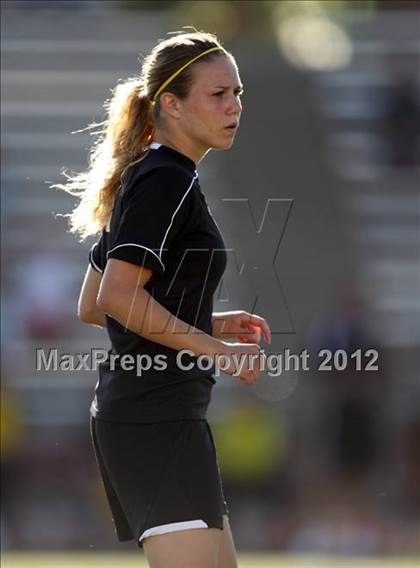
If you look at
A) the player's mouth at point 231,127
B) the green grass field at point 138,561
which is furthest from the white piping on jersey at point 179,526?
the green grass field at point 138,561

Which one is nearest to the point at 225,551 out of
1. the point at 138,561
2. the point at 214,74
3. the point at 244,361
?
the point at 244,361

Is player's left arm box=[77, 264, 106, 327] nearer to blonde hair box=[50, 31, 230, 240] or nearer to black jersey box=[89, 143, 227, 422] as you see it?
blonde hair box=[50, 31, 230, 240]

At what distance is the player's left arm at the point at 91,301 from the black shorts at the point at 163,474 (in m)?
0.41

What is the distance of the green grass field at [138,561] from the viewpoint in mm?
6742

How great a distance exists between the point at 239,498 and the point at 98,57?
4977mm

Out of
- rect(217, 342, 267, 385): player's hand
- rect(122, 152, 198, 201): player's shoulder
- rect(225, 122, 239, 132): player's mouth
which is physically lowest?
rect(217, 342, 267, 385): player's hand

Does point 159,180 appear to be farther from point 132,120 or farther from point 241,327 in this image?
point 241,327

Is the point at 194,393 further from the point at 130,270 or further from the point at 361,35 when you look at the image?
the point at 361,35

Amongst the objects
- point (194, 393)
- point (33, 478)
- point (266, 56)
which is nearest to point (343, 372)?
point (33, 478)

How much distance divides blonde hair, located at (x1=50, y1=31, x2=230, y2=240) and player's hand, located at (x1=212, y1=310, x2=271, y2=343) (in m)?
0.40

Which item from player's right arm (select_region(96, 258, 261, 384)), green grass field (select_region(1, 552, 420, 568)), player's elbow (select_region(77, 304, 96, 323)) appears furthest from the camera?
green grass field (select_region(1, 552, 420, 568))

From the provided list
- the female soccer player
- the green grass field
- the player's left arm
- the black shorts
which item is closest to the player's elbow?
the player's left arm

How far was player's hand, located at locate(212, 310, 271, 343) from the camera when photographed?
3172 millimetres

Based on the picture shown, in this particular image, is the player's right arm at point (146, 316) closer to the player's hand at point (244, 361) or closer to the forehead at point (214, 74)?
the player's hand at point (244, 361)
